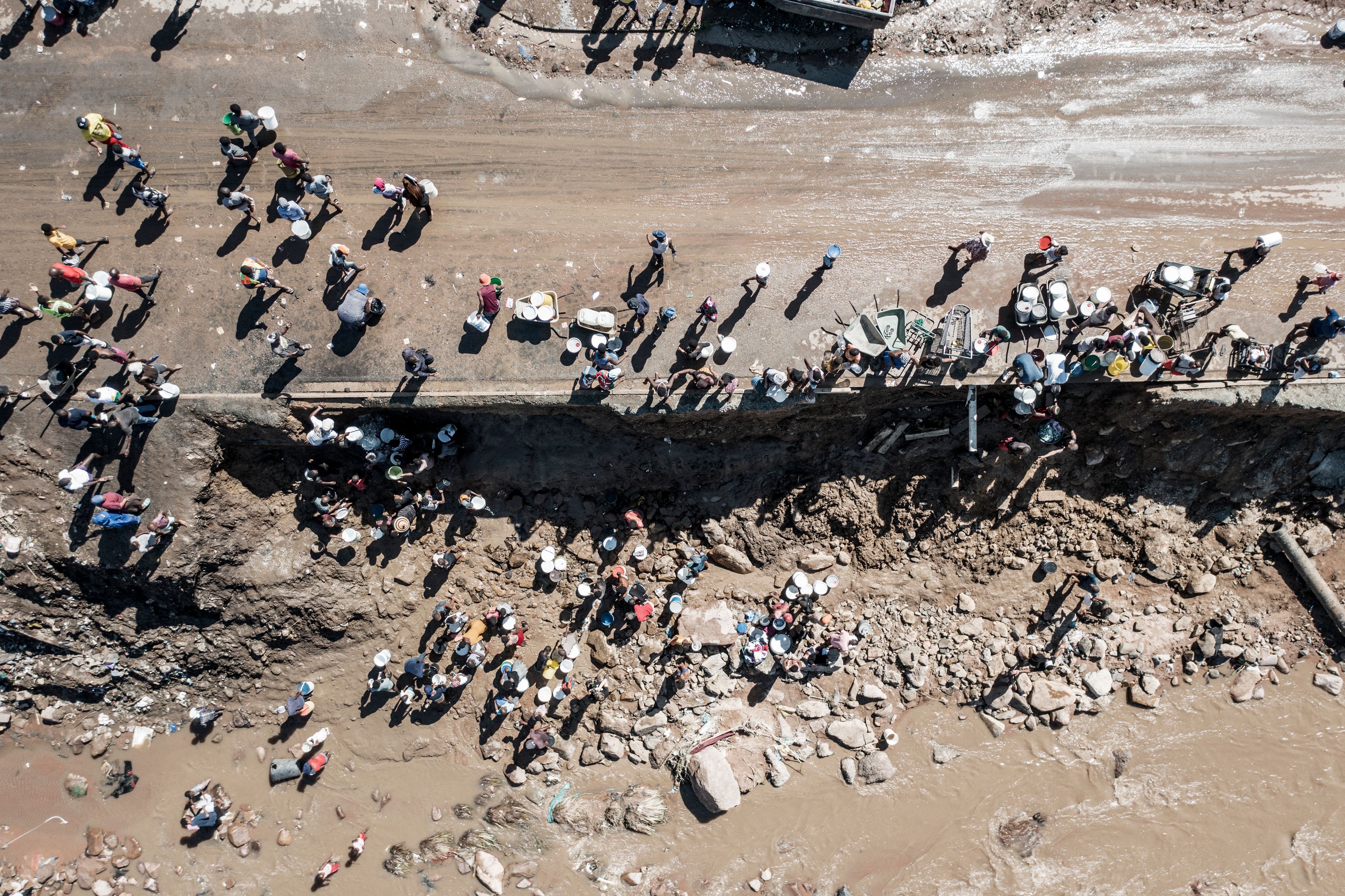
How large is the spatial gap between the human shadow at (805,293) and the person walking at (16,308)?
44.6ft

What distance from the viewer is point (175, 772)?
15438mm

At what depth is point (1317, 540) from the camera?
15.0 meters

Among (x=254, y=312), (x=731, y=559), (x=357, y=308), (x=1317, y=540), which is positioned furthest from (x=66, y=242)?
(x=1317, y=540)

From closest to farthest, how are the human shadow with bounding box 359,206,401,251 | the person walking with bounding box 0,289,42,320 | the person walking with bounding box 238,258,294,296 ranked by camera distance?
the person walking with bounding box 0,289,42,320
the person walking with bounding box 238,258,294,296
the human shadow with bounding box 359,206,401,251

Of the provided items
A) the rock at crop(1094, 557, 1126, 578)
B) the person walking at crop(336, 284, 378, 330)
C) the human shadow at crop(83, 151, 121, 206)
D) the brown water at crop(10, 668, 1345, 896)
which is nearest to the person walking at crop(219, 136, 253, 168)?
the human shadow at crop(83, 151, 121, 206)

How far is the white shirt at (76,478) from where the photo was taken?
40.2 ft

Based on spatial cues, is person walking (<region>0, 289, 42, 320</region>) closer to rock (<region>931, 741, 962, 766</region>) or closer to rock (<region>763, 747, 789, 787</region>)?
rock (<region>763, 747, 789, 787</region>)

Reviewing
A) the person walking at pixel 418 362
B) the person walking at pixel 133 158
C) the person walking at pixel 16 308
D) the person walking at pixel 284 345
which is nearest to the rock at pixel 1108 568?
the person walking at pixel 418 362

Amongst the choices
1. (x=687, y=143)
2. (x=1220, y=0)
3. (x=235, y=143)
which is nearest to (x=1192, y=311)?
(x=1220, y=0)

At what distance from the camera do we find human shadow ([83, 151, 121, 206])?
13.2 meters

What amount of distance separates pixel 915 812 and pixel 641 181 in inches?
597

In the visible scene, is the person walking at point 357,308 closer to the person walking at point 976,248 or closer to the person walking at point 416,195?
the person walking at point 416,195

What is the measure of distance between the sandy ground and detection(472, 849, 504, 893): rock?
10.9 metres

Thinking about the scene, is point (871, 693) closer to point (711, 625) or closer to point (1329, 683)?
point (711, 625)
